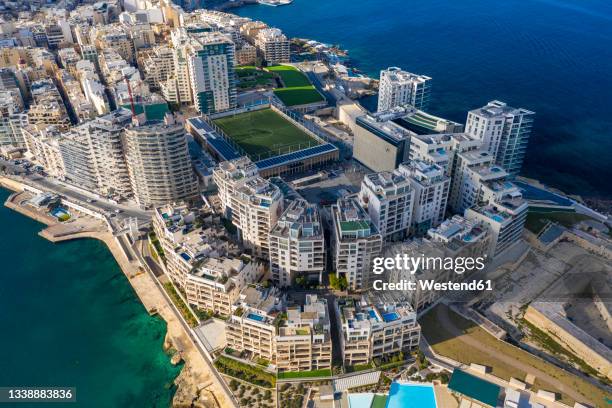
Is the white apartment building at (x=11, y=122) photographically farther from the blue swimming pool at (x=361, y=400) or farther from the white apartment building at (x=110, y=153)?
the blue swimming pool at (x=361, y=400)

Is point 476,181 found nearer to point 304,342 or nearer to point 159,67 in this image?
point 304,342

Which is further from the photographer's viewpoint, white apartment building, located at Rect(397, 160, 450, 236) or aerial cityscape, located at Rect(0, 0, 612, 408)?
white apartment building, located at Rect(397, 160, 450, 236)

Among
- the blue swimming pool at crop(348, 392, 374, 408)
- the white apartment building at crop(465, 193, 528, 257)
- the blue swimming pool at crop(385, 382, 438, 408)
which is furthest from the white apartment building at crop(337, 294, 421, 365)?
the white apartment building at crop(465, 193, 528, 257)

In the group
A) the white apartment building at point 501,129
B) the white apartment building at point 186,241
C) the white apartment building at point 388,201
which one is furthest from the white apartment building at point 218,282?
the white apartment building at point 501,129

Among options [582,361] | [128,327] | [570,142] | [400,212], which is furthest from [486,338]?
[570,142]

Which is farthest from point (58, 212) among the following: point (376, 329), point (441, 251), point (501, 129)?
point (501, 129)

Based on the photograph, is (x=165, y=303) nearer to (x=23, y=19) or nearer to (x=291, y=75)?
(x=291, y=75)

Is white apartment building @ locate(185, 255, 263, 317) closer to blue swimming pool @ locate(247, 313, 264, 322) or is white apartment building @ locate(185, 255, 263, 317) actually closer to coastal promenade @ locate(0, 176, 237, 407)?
coastal promenade @ locate(0, 176, 237, 407)
